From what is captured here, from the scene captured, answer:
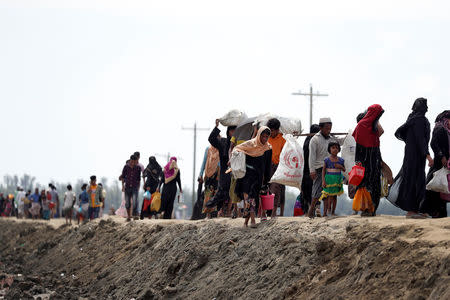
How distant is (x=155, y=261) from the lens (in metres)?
13.0

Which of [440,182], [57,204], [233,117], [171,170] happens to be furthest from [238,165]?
[57,204]

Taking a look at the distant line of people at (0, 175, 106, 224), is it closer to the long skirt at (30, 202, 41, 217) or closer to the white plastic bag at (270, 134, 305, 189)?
the long skirt at (30, 202, 41, 217)

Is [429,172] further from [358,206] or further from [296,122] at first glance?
[296,122]

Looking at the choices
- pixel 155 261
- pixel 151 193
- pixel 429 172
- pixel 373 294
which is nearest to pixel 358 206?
pixel 429 172

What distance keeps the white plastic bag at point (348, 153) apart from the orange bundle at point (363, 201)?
41.0 inches

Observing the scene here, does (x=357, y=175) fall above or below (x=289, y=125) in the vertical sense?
below

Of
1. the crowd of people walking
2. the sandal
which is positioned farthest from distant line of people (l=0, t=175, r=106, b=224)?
the sandal

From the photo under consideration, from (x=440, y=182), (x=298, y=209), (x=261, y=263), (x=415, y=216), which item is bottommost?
(x=261, y=263)

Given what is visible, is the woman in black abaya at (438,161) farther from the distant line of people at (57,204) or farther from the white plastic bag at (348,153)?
the distant line of people at (57,204)

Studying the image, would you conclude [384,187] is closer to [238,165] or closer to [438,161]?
[438,161]

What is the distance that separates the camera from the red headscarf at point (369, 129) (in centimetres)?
1006

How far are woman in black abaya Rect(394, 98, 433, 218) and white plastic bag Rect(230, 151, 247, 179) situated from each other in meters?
2.27

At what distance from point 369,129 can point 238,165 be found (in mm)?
1938

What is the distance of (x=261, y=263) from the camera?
9.60 m
